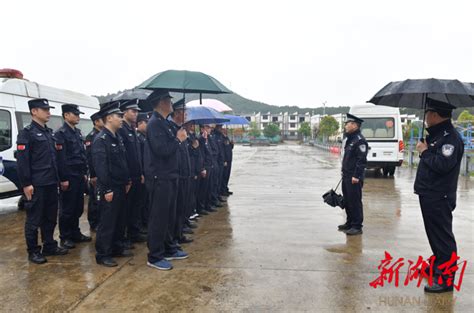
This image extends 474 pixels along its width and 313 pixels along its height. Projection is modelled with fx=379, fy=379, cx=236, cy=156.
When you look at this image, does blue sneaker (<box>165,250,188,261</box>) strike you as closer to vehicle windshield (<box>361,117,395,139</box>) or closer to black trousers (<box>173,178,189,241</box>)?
black trousers (<box>173,178,189,241</box>)

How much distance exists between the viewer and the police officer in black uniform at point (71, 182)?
16.6ft

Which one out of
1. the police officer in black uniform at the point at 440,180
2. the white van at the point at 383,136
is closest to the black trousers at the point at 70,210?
the police officer in black uniform at the point at 440,180

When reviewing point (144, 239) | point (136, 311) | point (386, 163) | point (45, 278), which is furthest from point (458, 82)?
point (386, 163)

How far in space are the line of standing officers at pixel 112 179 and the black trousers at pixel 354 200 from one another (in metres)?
2.49

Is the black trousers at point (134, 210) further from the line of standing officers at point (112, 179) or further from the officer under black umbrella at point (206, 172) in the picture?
the officer under black umbrella at point (206, 172)

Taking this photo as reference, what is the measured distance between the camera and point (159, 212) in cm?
419

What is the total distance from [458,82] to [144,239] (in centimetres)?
429

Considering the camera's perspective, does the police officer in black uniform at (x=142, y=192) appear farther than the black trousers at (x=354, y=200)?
No

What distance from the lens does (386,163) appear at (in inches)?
504

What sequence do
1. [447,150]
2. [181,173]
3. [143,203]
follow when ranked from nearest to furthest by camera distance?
1. [447,150]
2. [181,173]
3. [143,203]

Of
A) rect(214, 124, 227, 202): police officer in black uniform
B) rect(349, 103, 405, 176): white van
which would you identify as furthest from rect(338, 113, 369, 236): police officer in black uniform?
rect(349, 103, 405, 176): white van

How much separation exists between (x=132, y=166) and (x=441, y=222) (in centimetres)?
363

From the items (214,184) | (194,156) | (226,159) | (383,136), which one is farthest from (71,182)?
(383,136)

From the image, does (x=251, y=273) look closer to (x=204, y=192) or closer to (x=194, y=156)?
(x=194, y=156)
